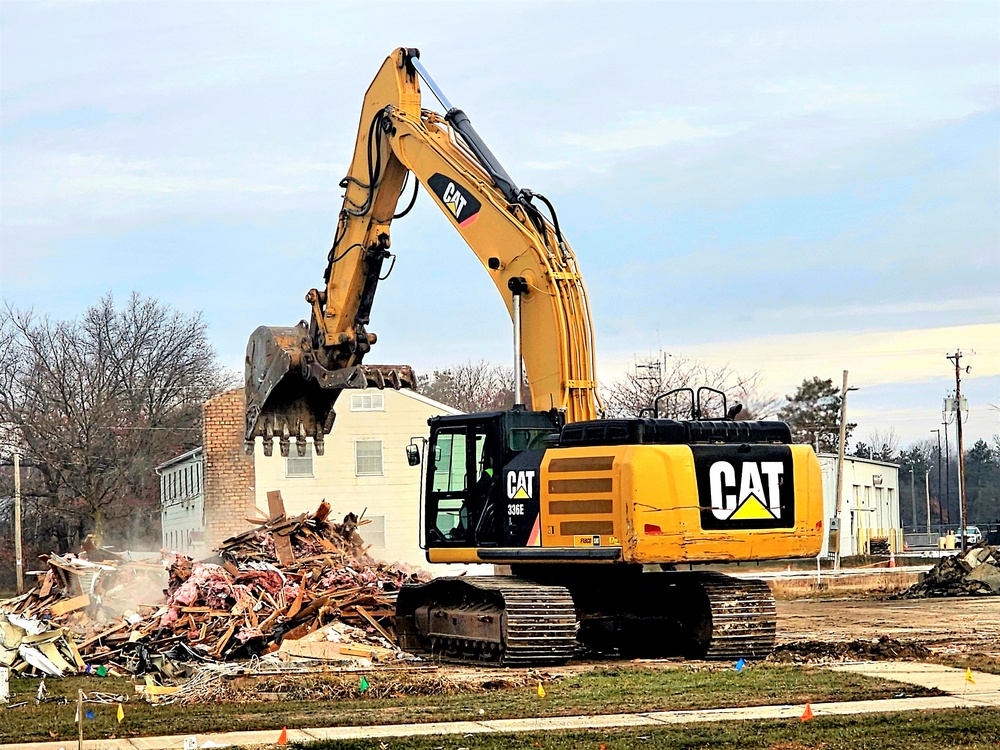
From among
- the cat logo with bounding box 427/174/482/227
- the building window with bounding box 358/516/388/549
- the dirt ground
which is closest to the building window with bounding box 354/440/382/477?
the building window with bounding box 358/516/388/549

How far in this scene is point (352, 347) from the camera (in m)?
21.2

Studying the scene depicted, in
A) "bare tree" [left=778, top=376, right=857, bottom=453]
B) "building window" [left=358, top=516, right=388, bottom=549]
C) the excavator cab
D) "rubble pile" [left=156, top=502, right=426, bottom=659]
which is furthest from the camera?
"bare tree" [left=778, top=376, right=857, bottom=453]

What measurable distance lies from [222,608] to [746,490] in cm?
761

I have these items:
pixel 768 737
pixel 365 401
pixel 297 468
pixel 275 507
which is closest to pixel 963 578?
pixel 275 507

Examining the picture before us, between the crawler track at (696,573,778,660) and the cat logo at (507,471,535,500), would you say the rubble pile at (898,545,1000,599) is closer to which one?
the crawler track at (696,573,778,660)

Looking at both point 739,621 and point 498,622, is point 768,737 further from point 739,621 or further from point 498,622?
point 739,621

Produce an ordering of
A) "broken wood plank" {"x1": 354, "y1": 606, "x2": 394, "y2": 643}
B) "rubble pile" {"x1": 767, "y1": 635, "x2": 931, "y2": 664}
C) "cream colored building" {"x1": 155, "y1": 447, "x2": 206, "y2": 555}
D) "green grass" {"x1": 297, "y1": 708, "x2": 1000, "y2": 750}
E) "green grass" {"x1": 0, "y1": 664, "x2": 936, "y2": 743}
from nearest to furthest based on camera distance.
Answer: "green grass" {"x1": 297, "y1": 708, "x2": 1000, "y2": 750}, "green grass" {"x1": 0, "y1": 664, "x2": 936, "y2": 743}, "rubble pile" {"x1": 767, "y1": 635, "x2": 931, "y2": 664}, "broken wood plank" {"x1": 354, "y1": 606, "x2": 394, "y2": 643}, "cream colored building" {"x1": 155, "y1": 447, "x2": 206, "y2": 555}

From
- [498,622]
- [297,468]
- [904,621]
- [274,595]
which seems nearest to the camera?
[498,622]

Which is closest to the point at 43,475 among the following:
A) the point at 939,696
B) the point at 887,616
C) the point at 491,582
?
the point at 887,616

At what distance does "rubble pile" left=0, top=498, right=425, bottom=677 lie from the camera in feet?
59.8

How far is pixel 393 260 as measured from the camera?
69.5 feet

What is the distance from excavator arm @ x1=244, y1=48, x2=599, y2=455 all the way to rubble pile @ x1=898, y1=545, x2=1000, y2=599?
711 inches

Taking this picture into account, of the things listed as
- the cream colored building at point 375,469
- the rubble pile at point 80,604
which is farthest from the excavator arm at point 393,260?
the cream colored building at point 375,469

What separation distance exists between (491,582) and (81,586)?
888cm
